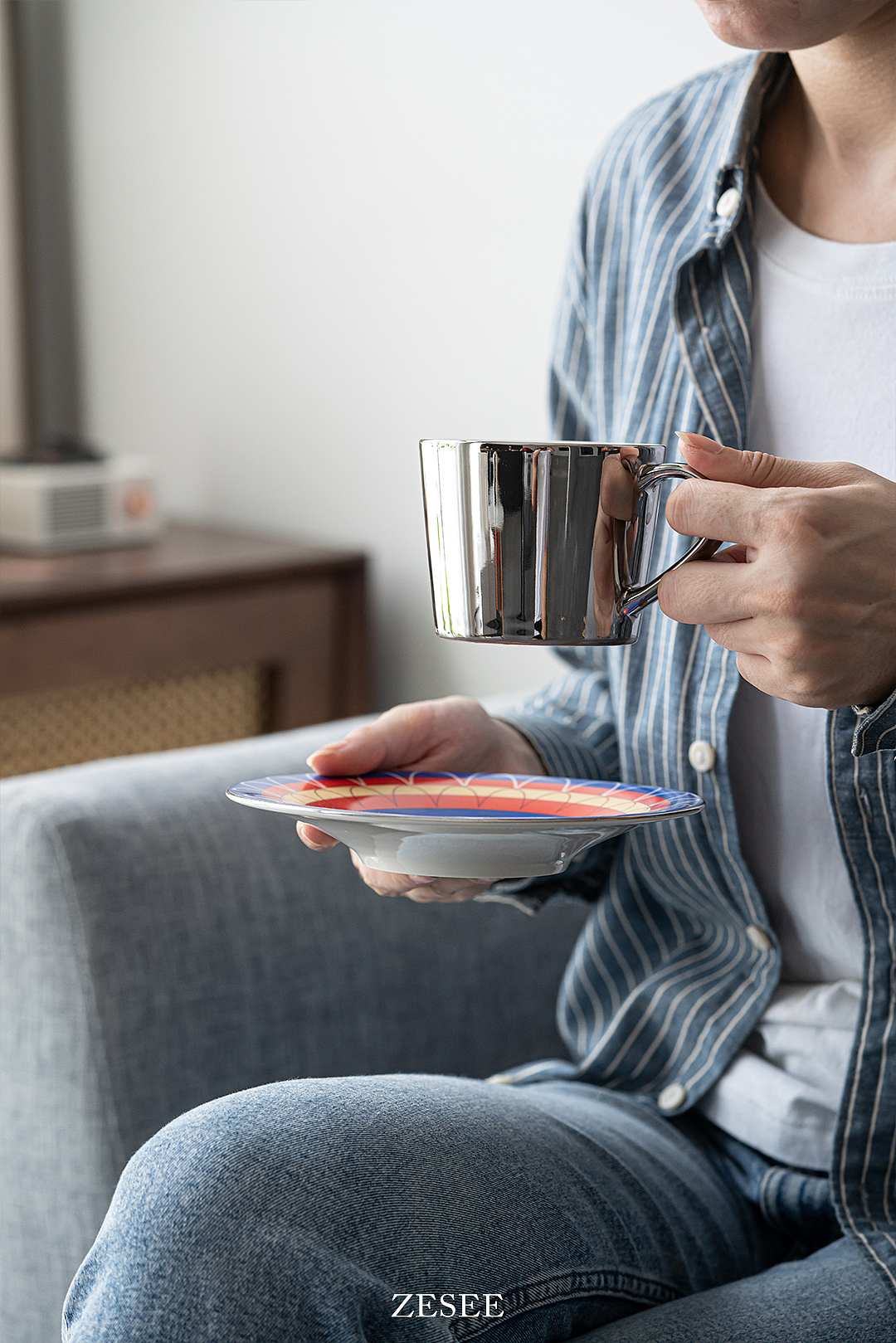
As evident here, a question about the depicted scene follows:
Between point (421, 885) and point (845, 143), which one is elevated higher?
point (845, 143)

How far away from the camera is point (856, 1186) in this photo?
73 cm

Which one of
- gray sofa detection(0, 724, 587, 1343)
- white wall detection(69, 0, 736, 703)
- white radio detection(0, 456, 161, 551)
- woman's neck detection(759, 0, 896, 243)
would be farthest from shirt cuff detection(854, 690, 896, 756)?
white radio detection(0, 456, 161, 551)

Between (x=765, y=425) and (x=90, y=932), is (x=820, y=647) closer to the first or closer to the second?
(x=765, y=425)

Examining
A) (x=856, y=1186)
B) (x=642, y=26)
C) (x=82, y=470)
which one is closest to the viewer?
(x=856, y=1186)

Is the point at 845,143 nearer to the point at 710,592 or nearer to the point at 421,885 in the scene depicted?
the point at 710,592

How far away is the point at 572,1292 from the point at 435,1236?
8cm

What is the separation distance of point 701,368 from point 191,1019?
521 mm

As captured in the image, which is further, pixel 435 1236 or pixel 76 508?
pixel 76 508

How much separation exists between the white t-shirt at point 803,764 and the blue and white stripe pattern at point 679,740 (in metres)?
0.02

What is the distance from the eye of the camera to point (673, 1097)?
0.83m

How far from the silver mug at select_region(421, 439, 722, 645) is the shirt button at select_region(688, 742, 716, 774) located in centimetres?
20

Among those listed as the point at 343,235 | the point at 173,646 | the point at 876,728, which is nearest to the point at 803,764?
the point at 876,728

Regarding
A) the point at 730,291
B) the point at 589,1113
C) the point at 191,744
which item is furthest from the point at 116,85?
the point at 589,1113

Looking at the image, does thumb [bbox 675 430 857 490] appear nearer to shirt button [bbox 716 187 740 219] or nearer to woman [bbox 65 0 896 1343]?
woman [bbox 65 0 896 1343]
